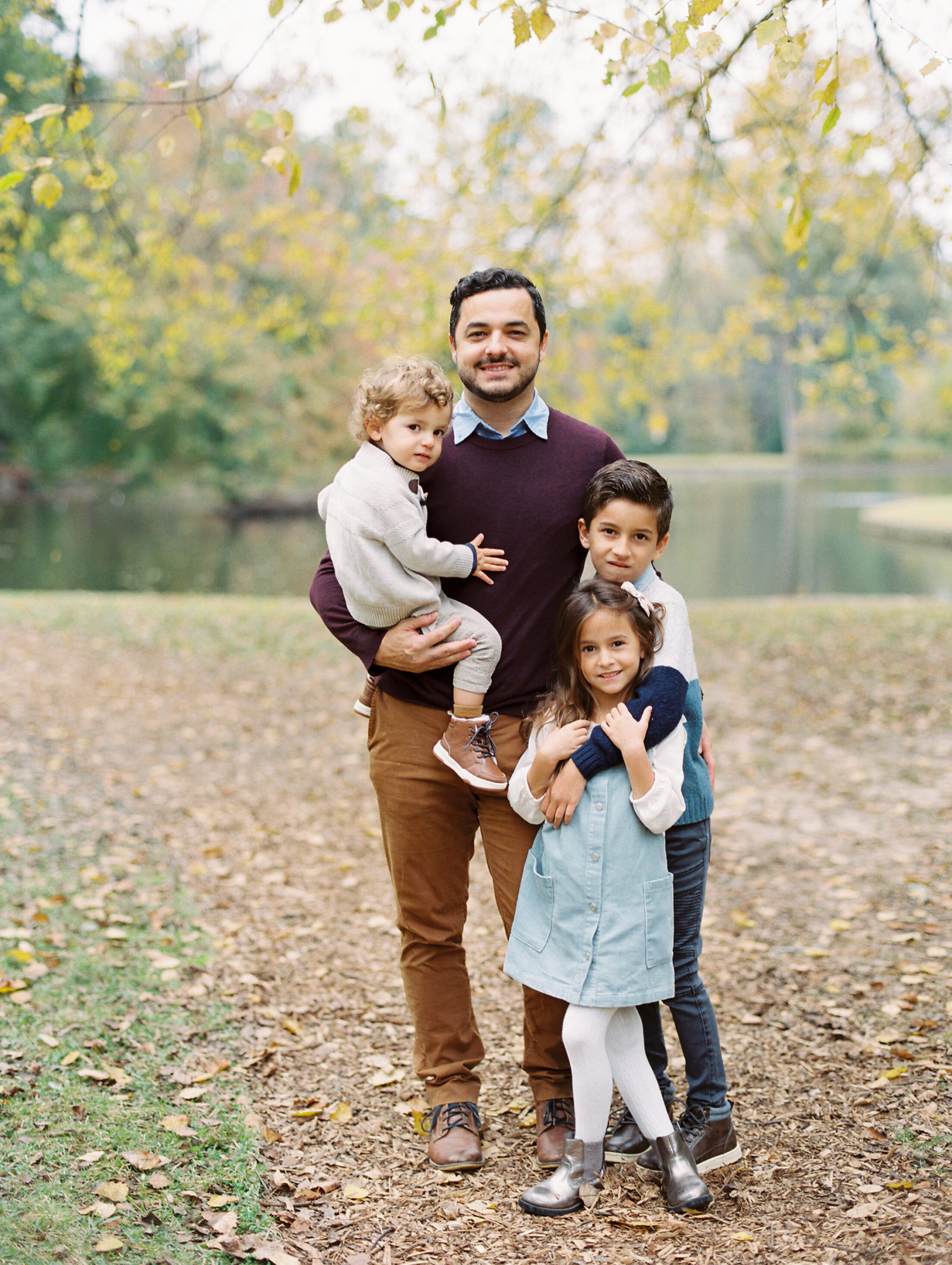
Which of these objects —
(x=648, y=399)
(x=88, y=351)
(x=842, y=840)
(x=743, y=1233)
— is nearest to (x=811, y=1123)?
(x=743, y=1233)

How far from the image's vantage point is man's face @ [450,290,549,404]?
2721 mm

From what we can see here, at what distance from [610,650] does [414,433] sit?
0.73 m

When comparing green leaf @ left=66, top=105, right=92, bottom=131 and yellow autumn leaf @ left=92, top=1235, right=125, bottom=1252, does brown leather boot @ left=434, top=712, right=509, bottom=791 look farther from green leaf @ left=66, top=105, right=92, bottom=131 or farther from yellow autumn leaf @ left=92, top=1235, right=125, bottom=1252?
green leaf @ left=66, top=105, right=92, bottom=131

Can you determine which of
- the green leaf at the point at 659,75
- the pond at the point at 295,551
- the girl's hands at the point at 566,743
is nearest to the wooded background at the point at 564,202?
the green leaf at the point at 659,75

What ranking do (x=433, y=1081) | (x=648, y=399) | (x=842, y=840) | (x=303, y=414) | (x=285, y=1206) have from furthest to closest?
(x=303, y=414)
(x=648, y=399)
(x=842, y=840)
(x=433, y=1081)
(x=285, y=1206)

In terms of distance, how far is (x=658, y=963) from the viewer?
262cm

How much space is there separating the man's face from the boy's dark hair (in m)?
0.33

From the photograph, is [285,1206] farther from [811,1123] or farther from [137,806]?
[137,806]

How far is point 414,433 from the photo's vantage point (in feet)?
8.94

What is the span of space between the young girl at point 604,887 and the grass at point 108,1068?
93 cm

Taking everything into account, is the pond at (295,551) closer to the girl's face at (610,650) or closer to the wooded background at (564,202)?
the wooded background at (564,202)

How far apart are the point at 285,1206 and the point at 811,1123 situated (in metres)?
1.52

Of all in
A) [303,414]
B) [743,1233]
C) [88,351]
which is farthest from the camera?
[303,414]

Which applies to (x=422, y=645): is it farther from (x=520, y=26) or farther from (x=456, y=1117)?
(x=520, y=26)
